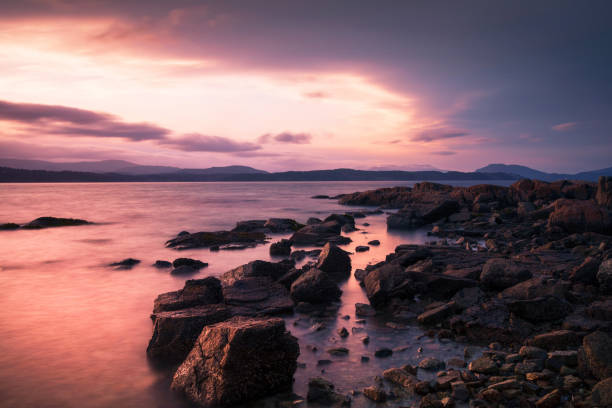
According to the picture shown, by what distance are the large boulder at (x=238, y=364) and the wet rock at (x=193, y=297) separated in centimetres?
297

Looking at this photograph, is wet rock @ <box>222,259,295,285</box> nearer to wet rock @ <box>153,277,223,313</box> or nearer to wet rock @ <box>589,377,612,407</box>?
wet rock @ <box>153,277,223,313</box>

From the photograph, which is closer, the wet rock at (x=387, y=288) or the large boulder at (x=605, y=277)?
the large boulder at (x=605, y=277)

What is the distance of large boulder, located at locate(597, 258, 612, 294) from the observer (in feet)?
32.5

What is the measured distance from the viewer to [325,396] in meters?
6.24

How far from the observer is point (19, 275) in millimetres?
17188

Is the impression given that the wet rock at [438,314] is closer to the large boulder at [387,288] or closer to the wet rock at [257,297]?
the large boulder at [387,288]

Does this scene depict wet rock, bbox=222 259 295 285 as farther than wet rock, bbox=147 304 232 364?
Yes

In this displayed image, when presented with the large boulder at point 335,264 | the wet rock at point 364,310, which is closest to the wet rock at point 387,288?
the wet rock at point 364,310

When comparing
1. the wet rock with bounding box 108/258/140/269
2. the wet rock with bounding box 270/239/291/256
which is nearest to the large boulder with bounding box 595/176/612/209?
the wet rock with bounding box 270/239/291/256

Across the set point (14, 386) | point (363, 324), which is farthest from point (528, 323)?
point (14, 386)

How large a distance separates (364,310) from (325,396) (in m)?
4.65

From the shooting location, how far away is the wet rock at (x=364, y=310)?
10539mm

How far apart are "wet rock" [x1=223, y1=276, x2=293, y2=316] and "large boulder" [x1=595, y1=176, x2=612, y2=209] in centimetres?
3397

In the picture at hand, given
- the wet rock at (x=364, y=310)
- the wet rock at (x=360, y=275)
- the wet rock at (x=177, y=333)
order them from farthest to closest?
the wet rock at (x=360, y=275)
the wet rock at (x=364, y=310)
the wet rock at (x=177, y=333)
